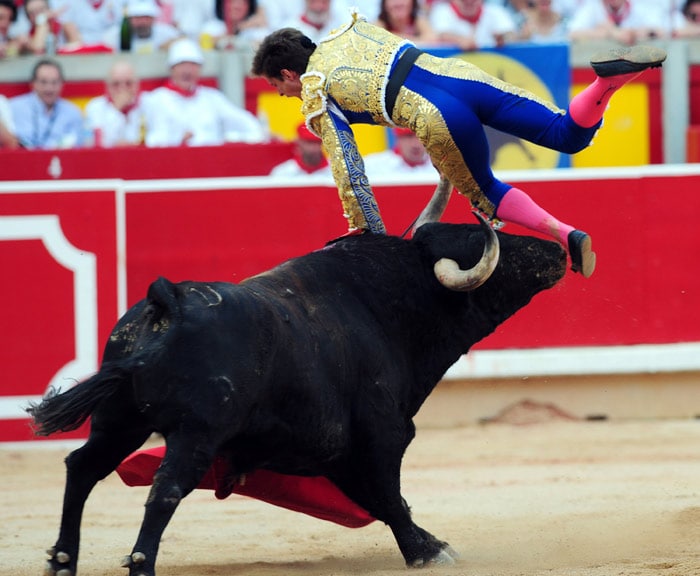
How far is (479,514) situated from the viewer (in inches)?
224

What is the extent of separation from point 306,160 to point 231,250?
0.80m

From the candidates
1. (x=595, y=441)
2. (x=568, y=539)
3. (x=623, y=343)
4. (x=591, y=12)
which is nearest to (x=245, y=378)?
→ (x=568, y=539)

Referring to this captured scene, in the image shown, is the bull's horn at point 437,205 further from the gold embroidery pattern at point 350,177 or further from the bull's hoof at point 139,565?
the bull's hoof at point 139,565

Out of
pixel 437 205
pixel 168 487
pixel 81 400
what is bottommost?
pixel 168 487

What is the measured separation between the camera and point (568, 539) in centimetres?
509

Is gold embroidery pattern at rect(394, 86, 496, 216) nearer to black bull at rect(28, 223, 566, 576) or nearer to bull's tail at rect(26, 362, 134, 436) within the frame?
black bull at rect(28, 223, 566, 576)

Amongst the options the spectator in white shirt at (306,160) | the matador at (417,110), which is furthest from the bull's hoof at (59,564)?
the spectator in white shirt at (306,160)

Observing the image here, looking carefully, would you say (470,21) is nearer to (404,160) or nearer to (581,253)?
(404,160)

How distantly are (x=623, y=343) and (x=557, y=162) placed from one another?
1.59m

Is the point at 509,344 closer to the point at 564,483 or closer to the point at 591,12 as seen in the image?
the point at 564,483

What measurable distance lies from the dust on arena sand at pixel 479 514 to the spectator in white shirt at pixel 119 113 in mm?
2274

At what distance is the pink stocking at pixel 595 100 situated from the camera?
452cm

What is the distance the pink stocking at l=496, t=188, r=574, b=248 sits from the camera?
479 centimetres

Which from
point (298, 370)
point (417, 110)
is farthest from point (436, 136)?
point (298, 370)
